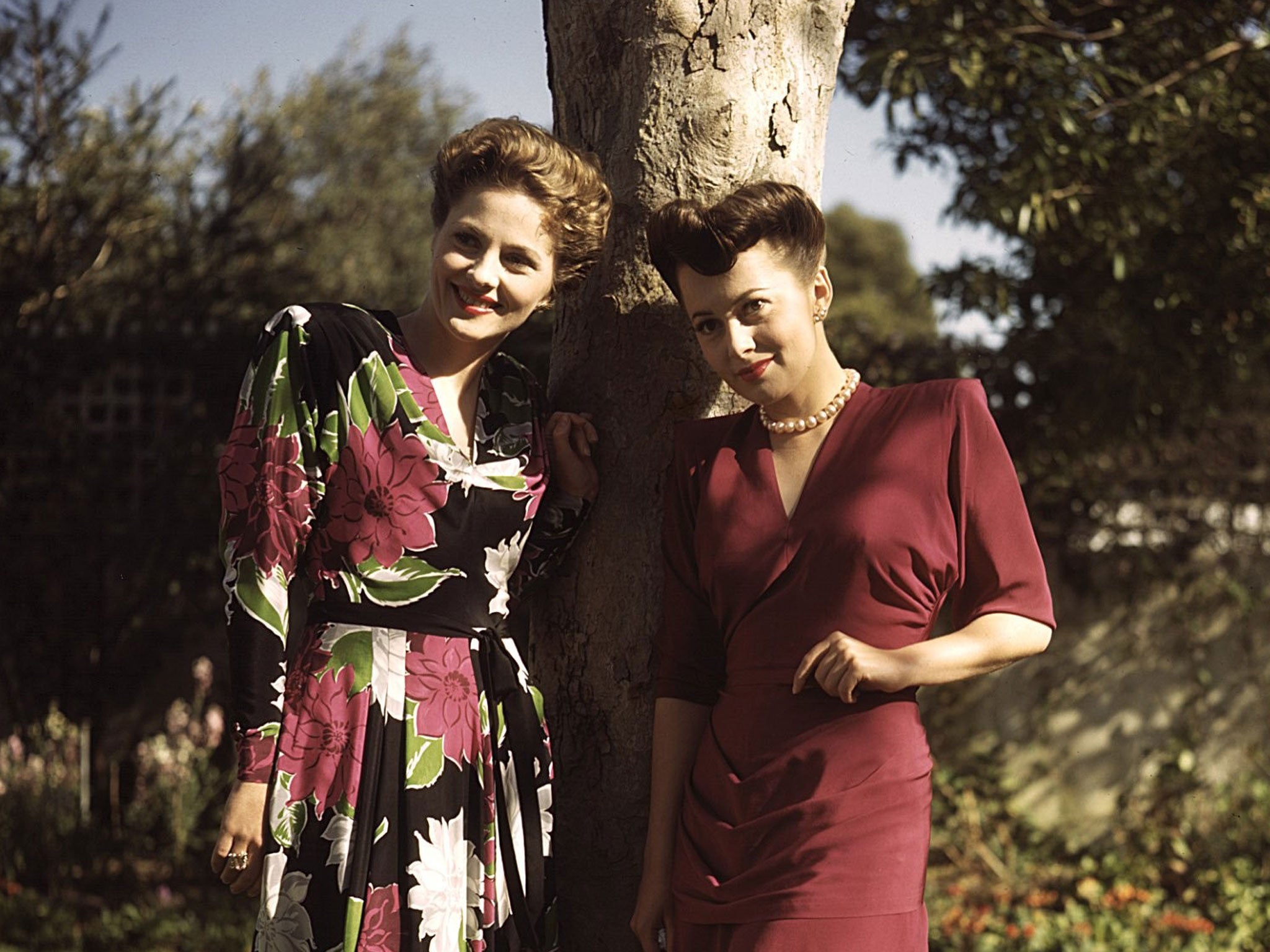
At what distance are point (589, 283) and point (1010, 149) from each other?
2.75 metres

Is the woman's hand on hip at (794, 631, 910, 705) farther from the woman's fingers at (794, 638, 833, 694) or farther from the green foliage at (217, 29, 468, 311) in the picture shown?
the green foliage at (217, 29, 468, 311)

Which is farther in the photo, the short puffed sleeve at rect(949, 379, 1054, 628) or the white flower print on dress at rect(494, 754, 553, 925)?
the white flower print on dress at rect(494, 754, 553, 925)

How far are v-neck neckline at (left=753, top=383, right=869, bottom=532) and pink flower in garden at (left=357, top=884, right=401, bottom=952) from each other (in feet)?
2.69

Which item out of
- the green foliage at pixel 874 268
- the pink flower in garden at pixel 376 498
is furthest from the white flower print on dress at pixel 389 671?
the green foliage at pixel 874 268

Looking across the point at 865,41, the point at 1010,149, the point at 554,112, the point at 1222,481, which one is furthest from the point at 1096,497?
the point at 554,112

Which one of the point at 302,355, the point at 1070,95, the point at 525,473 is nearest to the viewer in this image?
the point at 302,355

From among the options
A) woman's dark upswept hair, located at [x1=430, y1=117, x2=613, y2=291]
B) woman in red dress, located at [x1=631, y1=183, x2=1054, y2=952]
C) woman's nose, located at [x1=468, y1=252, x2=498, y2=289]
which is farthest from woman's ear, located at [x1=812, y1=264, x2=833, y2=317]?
woman's nose, located at [x1=468, y1=252, x2=498, y2=289]

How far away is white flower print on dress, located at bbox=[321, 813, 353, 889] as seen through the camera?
6.49 feet

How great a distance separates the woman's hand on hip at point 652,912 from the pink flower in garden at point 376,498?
2.11 ft

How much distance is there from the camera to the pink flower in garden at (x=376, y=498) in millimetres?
2064

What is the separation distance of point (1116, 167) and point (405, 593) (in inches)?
123

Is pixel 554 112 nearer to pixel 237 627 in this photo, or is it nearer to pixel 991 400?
pixel 237 627

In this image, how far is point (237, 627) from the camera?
197 centimetres

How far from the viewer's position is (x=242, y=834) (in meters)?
1.96
